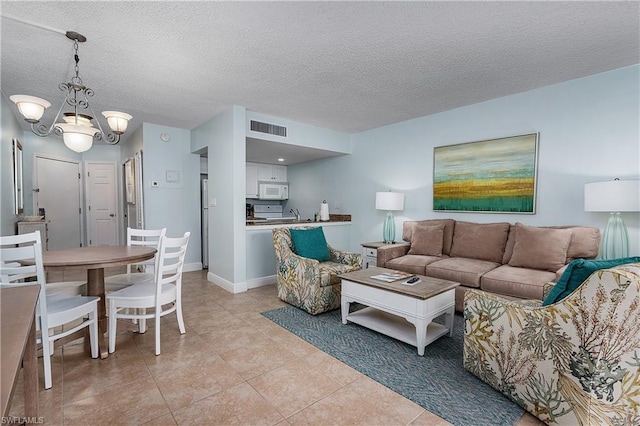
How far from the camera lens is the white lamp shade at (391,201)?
14.5 feet

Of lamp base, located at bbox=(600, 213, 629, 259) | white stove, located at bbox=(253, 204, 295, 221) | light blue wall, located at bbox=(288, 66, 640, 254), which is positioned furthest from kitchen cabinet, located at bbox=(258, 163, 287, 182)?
lamp base, located at bbox=(600, 213, 629, 259)

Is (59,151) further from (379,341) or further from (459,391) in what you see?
(459,391)

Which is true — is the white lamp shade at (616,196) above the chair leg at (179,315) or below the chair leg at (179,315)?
above

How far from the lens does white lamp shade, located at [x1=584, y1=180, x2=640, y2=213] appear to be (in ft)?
8.21

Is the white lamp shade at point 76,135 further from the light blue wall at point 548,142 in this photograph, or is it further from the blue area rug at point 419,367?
the light blue wall at point 548,142

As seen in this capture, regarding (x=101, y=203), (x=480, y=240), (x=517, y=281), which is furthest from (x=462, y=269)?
(x=101, y=203)

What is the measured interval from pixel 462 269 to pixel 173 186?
4.48m

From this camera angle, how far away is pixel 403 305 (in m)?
2.42

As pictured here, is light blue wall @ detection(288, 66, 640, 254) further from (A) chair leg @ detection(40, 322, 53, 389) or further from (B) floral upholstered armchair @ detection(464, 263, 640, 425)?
(A) chair leg @ detection(40, 322, 53, 389)

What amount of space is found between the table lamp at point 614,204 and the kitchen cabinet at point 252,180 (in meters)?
5.49

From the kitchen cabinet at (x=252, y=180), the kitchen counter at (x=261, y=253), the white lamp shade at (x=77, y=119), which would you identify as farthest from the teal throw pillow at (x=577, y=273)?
the kitchen cabinet at (x=252, y=180)

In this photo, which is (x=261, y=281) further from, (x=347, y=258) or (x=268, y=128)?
(x=268, y=128)

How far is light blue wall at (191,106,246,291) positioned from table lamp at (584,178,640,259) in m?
3.73

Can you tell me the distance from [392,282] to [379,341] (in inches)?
20.5
